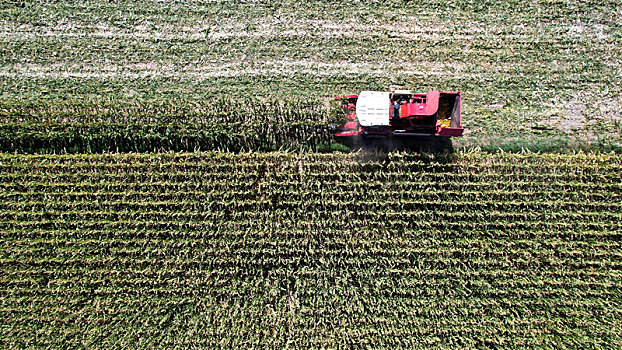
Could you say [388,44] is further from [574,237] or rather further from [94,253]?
[94,253]

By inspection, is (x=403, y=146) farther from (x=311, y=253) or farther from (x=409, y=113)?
(x=311, y=253)

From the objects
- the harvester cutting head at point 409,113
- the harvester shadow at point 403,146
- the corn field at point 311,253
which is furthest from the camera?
the harvester shadow at point 403,146

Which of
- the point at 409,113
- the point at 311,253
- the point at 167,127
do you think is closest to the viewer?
the point at 409,113

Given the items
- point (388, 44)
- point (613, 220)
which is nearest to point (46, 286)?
point (388, 44)

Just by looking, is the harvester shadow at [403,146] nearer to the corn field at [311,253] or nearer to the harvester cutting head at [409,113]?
the corn field at [311,253]

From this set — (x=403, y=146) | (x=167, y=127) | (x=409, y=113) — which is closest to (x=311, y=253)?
(x=403, y=146)

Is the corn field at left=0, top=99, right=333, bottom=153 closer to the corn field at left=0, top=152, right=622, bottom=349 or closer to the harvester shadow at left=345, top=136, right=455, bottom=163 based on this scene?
the corn field at left=0, top=152, right=622, bottom=349

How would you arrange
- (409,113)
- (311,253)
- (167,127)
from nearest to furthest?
(409,113), (311,253), (167,127)

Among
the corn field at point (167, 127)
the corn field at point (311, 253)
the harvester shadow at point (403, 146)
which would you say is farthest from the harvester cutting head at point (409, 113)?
the corn field at point (167, 127)
